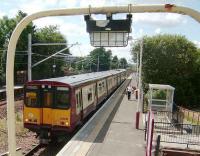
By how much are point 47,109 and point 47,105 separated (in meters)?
0.19

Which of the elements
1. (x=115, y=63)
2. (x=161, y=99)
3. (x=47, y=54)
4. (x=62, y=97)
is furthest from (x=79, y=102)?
(x=115, y=63)

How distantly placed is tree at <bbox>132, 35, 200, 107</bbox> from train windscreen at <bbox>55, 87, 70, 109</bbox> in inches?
804

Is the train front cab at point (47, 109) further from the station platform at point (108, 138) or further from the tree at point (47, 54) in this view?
the tree at point (47, 54)

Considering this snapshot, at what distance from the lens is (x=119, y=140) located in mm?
17688

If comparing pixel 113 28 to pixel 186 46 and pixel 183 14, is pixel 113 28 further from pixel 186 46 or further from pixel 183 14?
pixel 186 46

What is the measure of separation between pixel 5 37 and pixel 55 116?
45.7 metres

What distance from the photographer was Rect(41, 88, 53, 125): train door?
17.0 m

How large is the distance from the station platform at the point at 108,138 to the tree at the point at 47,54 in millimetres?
30332

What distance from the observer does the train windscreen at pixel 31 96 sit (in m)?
17.2

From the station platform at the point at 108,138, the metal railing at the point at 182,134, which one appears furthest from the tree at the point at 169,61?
the metal railing at the point at 182,134

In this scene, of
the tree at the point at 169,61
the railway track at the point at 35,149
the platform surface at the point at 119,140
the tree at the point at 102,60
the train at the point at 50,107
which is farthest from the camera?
the tree at the point at 102,60

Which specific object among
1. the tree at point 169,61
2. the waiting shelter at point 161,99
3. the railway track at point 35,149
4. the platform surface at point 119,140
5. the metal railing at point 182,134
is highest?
the tree at point 169,61

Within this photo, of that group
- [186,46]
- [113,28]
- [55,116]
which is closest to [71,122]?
[55,116]

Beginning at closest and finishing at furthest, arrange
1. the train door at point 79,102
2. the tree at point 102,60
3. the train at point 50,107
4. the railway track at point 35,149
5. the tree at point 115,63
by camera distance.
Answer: the railway track at point 35,149, the train at point 50,107, the train door at point 79,102, the tree at point 102,60, the tree at point 115,63
